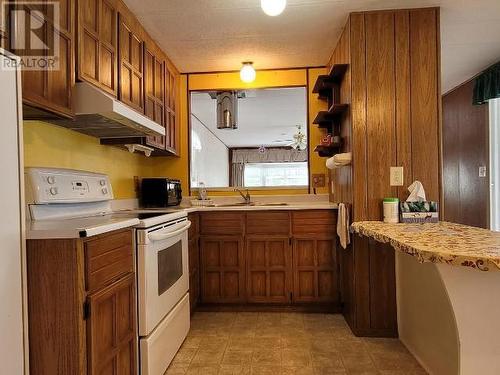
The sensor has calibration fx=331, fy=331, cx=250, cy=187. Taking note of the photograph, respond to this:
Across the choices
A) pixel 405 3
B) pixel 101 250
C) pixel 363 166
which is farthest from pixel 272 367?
pixel 405 3

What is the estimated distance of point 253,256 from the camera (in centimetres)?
279

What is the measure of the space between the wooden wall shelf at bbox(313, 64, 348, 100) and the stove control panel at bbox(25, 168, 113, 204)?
1.82 m

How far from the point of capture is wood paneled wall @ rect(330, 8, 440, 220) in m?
2.26

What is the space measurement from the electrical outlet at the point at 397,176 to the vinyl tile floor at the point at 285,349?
3.47 feet

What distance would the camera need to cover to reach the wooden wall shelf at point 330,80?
2.47 m

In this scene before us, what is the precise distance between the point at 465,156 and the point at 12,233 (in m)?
4.60

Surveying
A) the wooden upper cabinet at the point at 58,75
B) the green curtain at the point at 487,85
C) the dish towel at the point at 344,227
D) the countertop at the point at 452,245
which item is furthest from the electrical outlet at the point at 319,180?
the wooden upper cabinet at the point at 58,75

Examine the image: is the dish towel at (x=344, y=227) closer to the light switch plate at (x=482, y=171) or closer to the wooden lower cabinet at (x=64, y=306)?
the wooden lower cabinet at (x=64, y=306)

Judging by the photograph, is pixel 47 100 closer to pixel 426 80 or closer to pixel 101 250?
pixel 101 250

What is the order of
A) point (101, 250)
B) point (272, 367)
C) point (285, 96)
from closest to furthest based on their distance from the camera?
point (101, 250) < point (272, 367) < point (285, 96)

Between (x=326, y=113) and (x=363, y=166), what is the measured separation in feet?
2.12

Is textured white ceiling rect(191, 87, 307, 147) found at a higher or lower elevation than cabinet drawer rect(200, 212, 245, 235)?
higher

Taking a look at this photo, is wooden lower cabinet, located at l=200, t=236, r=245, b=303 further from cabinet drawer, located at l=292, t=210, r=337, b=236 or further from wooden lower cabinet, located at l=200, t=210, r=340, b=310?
cabinet drawer, located at l=292, t=210, r=337, b=236

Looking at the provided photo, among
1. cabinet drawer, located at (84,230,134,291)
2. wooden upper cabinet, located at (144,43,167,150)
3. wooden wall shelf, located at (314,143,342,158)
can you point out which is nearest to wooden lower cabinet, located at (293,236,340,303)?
wooden wall shelf, located at (314,143,342,158)
